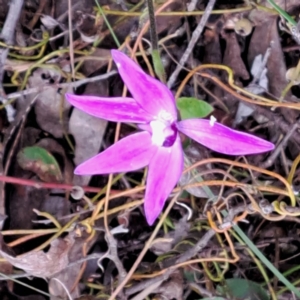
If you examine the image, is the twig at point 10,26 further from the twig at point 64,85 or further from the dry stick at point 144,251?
the dry stick at point 144,251

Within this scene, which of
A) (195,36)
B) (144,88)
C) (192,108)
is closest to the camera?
(144,88)

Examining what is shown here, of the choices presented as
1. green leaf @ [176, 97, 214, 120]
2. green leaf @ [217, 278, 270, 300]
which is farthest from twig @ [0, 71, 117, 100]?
green leaf @ [217, 278, 270, 300]

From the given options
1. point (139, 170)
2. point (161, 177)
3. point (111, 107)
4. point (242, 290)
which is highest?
point (111, 107)

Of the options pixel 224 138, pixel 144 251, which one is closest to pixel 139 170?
pixel 144 251

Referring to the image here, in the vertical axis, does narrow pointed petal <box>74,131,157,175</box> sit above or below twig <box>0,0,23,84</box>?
below

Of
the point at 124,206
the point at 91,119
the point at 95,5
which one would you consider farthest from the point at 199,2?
the point at 124,206

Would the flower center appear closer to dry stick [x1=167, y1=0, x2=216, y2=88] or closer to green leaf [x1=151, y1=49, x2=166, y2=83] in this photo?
green leaf [x1=151, y1=49, x2=166, y2=83]

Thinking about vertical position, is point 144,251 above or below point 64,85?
below

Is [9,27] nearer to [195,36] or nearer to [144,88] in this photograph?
[195,36]
